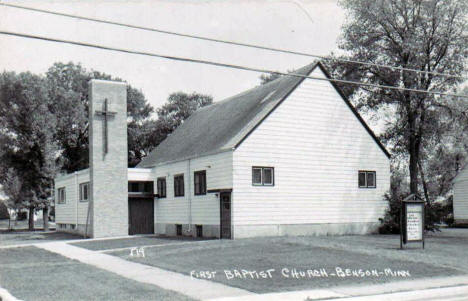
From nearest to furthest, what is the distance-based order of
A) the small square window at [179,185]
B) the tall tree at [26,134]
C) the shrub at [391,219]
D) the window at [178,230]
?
the shrub at [391,219] < the small square window at [179,185] < the window at [178,230] < the tall tree at [26,134]

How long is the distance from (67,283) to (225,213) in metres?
12.5

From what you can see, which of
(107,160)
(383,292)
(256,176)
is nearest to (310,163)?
(256,176)

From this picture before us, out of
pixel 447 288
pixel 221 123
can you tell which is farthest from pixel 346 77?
pixel 447 288

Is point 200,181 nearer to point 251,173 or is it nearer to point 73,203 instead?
point 251,173

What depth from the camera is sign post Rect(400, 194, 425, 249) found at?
20.3m

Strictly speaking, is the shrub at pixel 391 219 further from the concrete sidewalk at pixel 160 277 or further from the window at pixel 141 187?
the concrete sidewalk at pixel 160 277

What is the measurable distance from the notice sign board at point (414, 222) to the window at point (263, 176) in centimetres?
713

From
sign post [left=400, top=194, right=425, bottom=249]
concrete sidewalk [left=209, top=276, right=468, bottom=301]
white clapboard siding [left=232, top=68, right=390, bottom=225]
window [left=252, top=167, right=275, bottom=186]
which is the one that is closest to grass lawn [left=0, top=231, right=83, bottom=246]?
white clapboard siding [left=232, top=68, right=390, bottom=225]

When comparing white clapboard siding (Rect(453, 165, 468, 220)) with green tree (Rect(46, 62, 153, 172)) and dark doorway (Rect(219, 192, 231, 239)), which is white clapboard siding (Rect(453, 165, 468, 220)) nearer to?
dark doorway (Rect(219, 192, 231, 239))

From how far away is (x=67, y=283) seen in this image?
539 inches

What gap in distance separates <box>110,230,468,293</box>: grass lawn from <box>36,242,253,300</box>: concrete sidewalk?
17.5 inches

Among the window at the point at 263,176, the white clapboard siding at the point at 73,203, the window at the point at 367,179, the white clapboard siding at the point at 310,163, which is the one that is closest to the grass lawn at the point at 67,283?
the white clapboard siding at the point at 310,163

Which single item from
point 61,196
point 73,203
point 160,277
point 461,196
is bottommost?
point 160,277

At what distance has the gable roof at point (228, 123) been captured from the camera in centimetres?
2655
